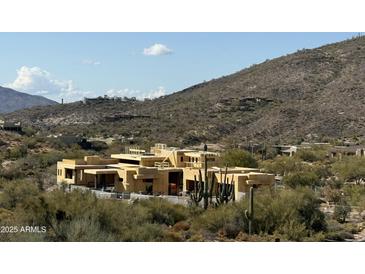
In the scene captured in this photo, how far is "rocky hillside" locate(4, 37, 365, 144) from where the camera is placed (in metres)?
76.0

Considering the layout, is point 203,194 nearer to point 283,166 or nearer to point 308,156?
point 283,166

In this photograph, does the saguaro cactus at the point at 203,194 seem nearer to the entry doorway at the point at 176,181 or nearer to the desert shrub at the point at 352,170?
the entry doorway at the point at 176,181

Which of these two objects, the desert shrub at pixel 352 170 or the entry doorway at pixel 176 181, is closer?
the entry doorway at pixel 176 181

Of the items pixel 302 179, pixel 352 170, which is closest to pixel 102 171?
pixel 302 179

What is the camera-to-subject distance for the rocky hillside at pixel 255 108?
76000mm

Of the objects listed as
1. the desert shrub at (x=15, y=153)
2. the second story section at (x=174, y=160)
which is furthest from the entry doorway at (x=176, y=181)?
the desert shrub at (x=15, y=153)

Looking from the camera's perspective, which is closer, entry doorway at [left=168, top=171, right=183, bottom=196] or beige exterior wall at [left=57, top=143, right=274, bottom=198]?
beige exterior wall at [left=57, top=143, right=274, bottom=198]

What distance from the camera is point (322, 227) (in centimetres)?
2608

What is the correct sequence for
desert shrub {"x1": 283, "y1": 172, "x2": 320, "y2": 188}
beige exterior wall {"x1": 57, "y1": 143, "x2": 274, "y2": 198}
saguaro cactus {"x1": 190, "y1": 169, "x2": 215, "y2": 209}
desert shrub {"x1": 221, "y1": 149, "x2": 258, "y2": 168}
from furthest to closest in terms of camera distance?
desert shrub {"x1": 221, "y1": 149, "x2": 258, "y2": 168}, desert shrub {"x1": 283, "y1": 172, "x2": 320, "y2": 188}, beige exterior wall {"x1": 57, "y1": 143, "x2": 274, "y2": 198}, saguaro cactus {"x1": 190, "y1": 169, "x2": 215, "y2": 209}

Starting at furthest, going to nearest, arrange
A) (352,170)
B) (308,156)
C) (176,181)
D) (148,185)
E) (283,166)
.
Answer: (308,156) < (283,166) < (352,170) < (176,181) < (148,185)

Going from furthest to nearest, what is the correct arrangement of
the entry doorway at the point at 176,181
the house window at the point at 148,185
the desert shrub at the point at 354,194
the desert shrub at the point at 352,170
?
1. the desert shrub at the point at 352,170
2. the entry doorway at the point at 176,181
3. the house window at the point at 148,185
4. the desert shrub at the point at 354,194

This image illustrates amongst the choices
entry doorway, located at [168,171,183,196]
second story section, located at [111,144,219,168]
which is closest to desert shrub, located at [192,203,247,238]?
entry doorway, located at [168,171,183,196]

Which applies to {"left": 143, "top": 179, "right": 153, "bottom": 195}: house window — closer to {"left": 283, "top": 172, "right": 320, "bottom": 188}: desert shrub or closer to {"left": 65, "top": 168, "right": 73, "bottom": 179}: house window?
{"left": 65, "top": 168, "right": 73, "bottom": 179}: house window

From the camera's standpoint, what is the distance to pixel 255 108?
8625 cm
